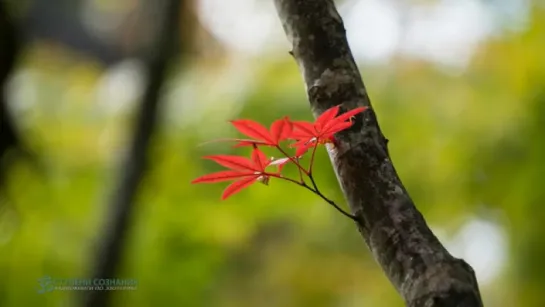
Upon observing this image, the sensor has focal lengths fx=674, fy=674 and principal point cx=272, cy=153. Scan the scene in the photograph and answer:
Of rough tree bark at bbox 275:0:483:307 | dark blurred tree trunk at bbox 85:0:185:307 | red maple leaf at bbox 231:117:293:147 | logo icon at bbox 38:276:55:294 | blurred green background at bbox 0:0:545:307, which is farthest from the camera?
blurred green background at bbox 0:0:545:307

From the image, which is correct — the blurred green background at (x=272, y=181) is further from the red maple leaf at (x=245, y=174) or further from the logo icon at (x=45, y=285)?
the red maple leaf at (x=245, y=174)

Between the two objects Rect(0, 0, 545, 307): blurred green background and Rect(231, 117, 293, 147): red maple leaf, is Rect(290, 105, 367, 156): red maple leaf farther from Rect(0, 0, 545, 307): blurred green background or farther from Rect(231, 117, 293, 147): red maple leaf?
Rect(0, 0, 545, 307): blurred green background

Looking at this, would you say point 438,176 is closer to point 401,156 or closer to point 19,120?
point 401,156

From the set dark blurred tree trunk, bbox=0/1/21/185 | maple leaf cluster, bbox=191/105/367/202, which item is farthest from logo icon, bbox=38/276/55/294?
maple leaf cluster, bbox=191/105/367/202

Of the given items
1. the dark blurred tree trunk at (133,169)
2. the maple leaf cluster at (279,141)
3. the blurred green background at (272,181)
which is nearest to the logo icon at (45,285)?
the blurred green background at (272,181)

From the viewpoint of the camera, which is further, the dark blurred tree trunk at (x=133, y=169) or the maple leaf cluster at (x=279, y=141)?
the dark blurred tree trunk at (x=133, y=169)

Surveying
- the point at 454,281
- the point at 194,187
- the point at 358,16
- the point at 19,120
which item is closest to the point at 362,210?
the point at 454,281
